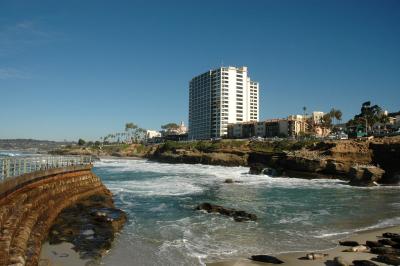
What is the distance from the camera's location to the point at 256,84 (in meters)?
183

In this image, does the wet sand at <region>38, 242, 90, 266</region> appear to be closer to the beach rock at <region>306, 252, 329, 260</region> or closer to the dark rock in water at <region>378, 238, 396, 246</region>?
the beach rock at <region>306, 252, 329, 260</region>

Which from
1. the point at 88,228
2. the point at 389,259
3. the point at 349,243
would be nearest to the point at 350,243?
the point at 349,243

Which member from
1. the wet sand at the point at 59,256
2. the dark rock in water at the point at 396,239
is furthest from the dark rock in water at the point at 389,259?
the wet sand at the point at 59,256

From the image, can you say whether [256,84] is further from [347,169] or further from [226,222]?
[226,222]

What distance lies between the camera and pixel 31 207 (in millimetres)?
16906

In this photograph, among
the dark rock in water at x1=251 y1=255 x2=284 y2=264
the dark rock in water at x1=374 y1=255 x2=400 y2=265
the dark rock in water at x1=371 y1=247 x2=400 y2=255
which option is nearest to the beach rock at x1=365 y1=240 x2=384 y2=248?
the dark rock in water at x1=371 y1=247 x2=400 y2=255

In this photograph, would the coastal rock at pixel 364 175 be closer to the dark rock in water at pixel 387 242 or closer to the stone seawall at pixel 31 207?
the dark rock in water at pixel 387 242

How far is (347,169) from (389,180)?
731 cm

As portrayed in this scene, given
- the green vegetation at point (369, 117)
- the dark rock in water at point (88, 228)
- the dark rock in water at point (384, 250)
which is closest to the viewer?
the dark rock in water at point (384, 250)

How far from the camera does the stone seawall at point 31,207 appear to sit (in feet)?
37.8

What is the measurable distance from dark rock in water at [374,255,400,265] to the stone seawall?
40.7ft

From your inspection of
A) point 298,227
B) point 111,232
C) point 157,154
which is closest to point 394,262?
point 298,227

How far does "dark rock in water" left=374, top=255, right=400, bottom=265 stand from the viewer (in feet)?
46.2

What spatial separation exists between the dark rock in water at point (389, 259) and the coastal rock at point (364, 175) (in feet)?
118
